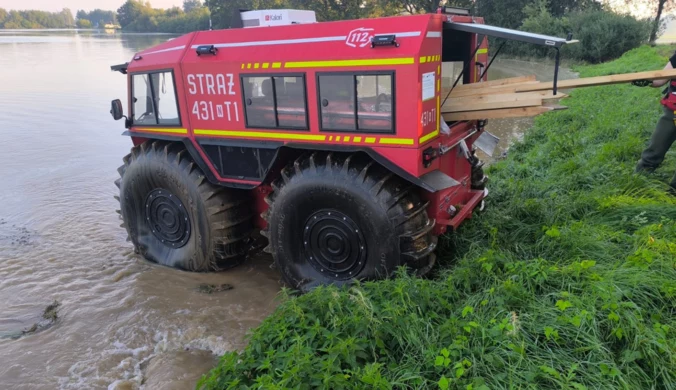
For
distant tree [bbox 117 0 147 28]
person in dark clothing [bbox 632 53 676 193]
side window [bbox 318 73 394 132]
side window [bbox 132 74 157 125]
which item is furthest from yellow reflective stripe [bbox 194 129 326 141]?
distant tree [bbox 117 0 147 28]

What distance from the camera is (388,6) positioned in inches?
1399

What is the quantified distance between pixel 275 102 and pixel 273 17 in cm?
128

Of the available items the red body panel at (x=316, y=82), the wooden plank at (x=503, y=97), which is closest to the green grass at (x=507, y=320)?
the red body panel at (x=316, y=82)

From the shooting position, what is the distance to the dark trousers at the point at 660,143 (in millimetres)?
4828

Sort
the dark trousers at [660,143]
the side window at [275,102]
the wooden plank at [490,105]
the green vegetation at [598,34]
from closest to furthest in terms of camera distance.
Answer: the wooden plank at [490,105] < the side window at [275,102] < the dark trousers at [660,143] < the green vegetation at [598,34]

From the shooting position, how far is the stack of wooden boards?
382 centimetres

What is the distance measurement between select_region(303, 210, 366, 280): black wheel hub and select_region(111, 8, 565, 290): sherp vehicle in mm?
12

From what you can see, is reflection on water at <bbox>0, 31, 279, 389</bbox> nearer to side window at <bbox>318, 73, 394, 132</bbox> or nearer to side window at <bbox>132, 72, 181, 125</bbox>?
side window at <bbox>132, 72, 181, 125</bbox>

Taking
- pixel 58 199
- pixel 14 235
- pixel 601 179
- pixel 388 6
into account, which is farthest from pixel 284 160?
pixel 388 6

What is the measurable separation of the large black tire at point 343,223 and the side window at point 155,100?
1.50m

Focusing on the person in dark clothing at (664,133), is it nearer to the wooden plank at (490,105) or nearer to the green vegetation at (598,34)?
the wooden plank at (490,105)

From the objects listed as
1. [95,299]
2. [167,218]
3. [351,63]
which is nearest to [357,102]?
[351,63]

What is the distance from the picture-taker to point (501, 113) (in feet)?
13.4

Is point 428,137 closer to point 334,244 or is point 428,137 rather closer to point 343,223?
point 343,223
